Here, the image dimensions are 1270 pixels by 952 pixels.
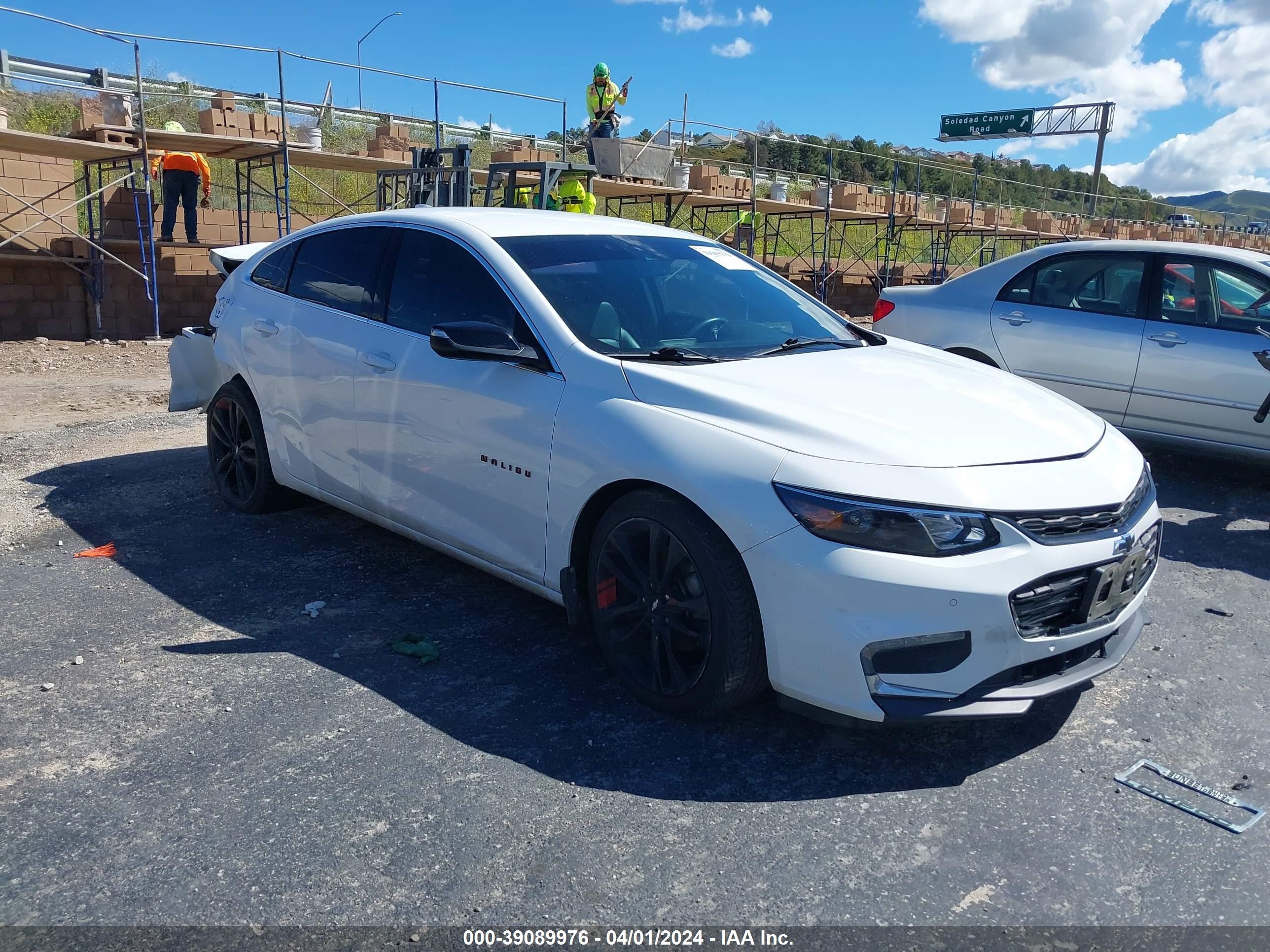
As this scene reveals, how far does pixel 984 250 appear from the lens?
115 feet

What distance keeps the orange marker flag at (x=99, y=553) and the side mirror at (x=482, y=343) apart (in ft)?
7.71

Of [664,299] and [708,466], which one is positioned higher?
[664,299]

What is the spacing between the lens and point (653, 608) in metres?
3.32

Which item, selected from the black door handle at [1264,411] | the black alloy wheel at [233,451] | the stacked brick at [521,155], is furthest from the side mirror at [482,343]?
the stacked brick at [521,155]

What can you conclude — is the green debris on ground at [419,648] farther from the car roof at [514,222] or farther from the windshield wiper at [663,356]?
the car roof at [514,222]

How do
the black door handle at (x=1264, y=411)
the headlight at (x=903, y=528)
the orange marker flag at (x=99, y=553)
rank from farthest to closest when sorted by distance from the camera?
1. the black door handle at (x=1264, y=411)
2. the orange marker flag at (x=99, y=553)
3. the headlight at (x=903, y=528)

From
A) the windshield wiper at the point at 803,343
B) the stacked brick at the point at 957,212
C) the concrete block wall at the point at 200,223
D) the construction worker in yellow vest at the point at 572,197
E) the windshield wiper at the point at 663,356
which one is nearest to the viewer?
the windshield wiper at the point at 663,356

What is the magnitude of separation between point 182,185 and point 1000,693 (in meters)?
14.1

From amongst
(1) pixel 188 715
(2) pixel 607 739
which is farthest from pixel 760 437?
(1) pixel 188 715

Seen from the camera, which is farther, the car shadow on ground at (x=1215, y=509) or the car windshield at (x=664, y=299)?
the car shadow on ground at (x=1215, y=509)

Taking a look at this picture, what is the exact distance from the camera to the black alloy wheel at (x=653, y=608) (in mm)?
3207

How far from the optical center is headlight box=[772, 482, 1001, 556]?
113 inches

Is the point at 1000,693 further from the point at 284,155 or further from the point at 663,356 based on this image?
the point at 284,155

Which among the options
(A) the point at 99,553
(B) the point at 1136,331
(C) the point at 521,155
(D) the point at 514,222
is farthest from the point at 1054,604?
(C) the point at 521,155
